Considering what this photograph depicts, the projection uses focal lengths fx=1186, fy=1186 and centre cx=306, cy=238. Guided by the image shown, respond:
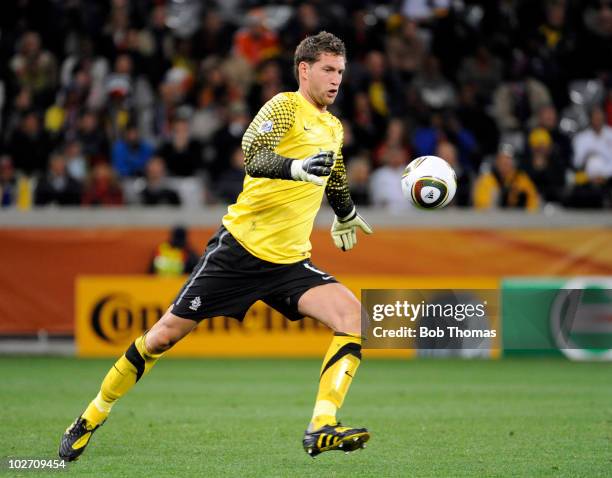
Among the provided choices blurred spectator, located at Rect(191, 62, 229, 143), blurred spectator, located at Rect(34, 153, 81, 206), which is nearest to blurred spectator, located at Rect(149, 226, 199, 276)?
blurred spectator, located at Rect(34, 153, 81, 206)

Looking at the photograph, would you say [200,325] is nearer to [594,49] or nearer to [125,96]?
[125,96]

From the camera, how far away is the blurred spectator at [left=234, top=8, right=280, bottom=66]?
62.3 feet

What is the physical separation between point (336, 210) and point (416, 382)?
5.29m

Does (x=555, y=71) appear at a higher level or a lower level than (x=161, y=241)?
higher

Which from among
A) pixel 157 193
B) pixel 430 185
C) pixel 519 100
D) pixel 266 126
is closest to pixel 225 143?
pixel 157 193

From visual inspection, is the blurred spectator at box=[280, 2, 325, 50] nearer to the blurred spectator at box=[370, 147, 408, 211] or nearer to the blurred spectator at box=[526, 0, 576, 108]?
the blurred spectator at box=[370, 147, 408, 211]

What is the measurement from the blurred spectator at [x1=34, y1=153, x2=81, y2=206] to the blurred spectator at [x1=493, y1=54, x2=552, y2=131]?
6706mm

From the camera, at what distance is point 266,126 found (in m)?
6.82

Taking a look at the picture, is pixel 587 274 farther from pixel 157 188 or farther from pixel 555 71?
pixel 157 188

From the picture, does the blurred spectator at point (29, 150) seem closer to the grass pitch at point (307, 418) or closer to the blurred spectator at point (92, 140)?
the blurred spectator at point (92, 140)

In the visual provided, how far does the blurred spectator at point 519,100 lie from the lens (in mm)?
18547

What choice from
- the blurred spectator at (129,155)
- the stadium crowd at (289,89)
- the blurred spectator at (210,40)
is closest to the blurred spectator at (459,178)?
the stadium crowd at (289,89)

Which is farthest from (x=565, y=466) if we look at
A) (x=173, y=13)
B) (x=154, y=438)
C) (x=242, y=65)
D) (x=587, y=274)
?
(x=173, y=13)

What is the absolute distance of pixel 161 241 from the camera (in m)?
16.5
